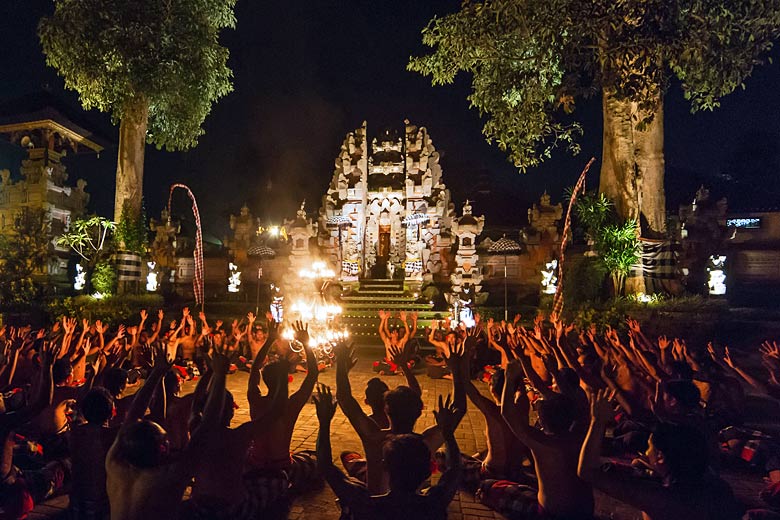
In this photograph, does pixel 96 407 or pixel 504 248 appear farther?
pixel 504 248

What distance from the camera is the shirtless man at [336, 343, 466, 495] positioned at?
3.32 metres

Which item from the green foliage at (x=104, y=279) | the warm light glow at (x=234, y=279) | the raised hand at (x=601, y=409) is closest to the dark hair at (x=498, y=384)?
the raised hand at (x=601, y=409)

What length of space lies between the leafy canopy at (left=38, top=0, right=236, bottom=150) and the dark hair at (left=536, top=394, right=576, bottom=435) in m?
19.5

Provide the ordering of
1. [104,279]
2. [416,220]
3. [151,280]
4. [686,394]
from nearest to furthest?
A: [686,394]
[104,279]
[151,280]
[416,220]

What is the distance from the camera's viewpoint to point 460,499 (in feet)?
14.5

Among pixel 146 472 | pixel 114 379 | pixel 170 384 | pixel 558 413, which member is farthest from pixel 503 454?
pixel 114 379

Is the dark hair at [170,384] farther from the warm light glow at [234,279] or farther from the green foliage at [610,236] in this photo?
the warm light glow at [234,279]

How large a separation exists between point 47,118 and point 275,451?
25522 millimetres

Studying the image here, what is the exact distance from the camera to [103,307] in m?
16.5

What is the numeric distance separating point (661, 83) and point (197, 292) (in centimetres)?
1925

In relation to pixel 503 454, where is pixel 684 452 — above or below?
above

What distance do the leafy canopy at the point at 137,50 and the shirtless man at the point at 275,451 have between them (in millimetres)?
17620

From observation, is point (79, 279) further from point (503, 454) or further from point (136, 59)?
point (503, 454)

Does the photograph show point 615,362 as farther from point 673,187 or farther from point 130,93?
point 673,187
